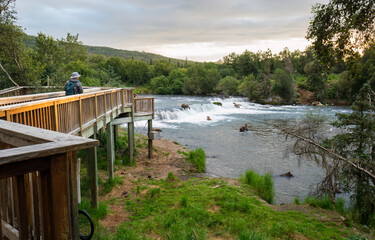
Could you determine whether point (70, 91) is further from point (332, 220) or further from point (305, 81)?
point (305, 81)

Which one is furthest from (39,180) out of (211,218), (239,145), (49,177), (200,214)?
(239,145)

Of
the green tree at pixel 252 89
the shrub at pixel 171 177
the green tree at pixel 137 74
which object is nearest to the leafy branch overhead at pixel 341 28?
the shrub at pixel 171 177

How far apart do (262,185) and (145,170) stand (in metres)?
5.92

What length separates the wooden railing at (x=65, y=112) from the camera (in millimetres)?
4551

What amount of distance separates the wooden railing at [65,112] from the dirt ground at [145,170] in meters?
2.85

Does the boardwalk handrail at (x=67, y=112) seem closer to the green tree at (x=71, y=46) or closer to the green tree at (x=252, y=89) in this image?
the green tree at (x=252, y=89)

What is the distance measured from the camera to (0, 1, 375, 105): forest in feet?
61.9

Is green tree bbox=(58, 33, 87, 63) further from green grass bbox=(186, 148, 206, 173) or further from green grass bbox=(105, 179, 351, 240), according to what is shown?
green grass bbox=(105, 179, 351, 240)

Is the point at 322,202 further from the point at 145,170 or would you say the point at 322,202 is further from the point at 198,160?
the point at 145,170

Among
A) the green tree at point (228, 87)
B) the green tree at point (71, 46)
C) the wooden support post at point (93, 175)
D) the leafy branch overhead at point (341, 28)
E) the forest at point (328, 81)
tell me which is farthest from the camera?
the green tree at point (228, 87)

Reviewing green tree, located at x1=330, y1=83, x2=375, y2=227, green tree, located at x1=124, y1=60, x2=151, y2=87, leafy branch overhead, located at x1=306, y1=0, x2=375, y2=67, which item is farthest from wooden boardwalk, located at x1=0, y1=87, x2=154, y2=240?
green tree, located at x1=124, y1=60, x2=151, y2=87

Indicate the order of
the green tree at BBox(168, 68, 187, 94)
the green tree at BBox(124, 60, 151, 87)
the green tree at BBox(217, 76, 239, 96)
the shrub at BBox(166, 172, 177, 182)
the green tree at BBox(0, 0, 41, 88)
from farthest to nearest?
the green tree at BBox(124, 60, 151, 87) → the green tree at BBox(168, 68, 187, 94) → the green tree at BBox(217, 76, 239, 96) → the green tree at BBox(0, 0, 41, 88) → the shrub at BBox(166, 172, 177, 182)

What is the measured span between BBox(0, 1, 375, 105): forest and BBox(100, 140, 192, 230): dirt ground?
7448mm

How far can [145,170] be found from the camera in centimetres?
1426
